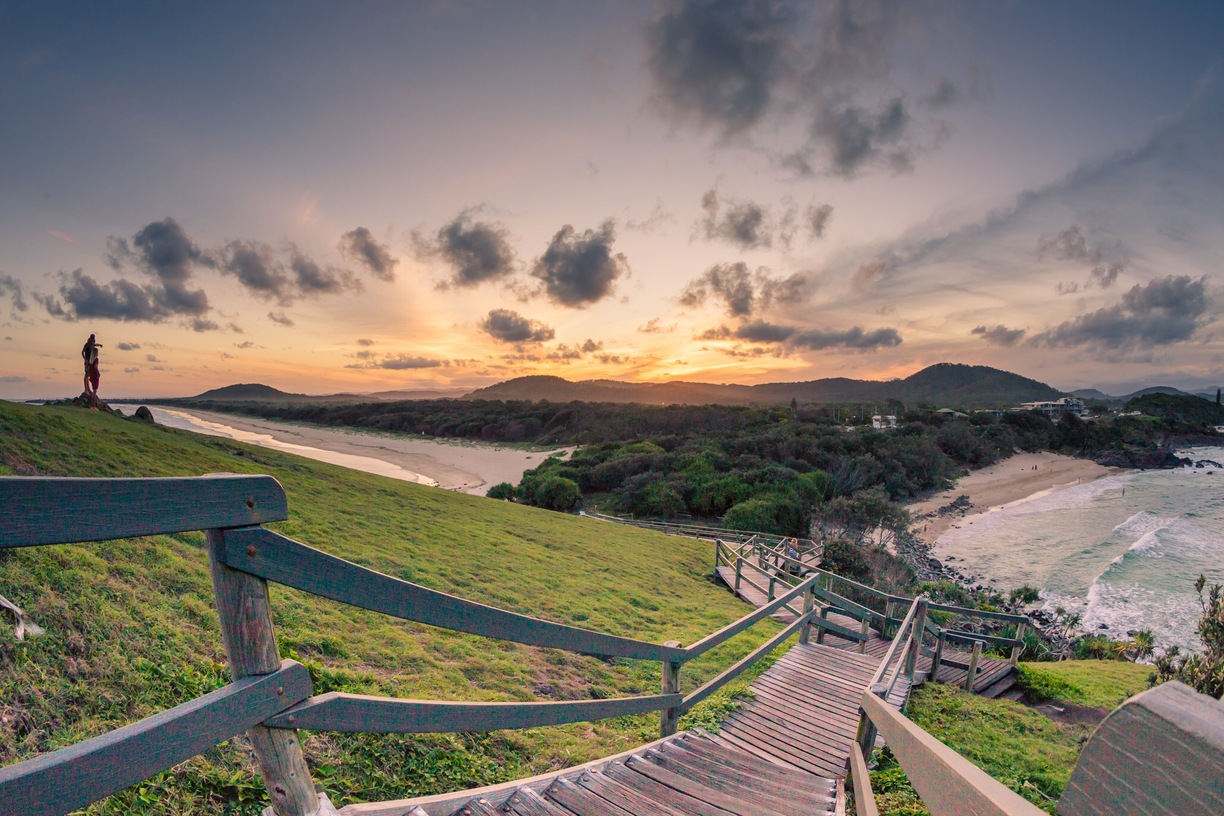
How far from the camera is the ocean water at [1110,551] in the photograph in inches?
955

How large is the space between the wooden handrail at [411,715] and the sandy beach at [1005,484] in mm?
40591

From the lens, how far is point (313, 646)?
5738 mm

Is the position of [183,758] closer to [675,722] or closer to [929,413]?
[675,722]

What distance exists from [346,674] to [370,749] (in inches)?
54.4

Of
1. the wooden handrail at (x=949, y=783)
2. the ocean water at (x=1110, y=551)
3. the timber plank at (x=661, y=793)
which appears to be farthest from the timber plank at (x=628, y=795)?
the ocean water at (x=1110, y=551)

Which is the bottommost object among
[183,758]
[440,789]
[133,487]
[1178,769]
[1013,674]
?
[1013,674]

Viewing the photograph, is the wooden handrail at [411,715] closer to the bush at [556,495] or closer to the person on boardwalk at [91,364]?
the person on boardwalk at [91,364]

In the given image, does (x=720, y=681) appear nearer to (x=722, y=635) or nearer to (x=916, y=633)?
(x=722, y=635)

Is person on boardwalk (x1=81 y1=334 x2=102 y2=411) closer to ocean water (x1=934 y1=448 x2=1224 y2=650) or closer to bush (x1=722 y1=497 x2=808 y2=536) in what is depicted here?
Answer: bush (x1=722 y1=497 x2=808 y2=536)

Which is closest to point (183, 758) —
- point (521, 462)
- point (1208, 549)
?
point (1208, 549)

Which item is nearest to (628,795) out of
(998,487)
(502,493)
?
(502,493)

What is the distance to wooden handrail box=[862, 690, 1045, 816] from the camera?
828 mm

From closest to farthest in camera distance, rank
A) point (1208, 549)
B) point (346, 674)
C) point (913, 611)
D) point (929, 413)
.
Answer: point (346, 674), point (913, 611), point (1208, 549), point (929, 413)

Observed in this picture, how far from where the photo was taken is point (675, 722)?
457cm
